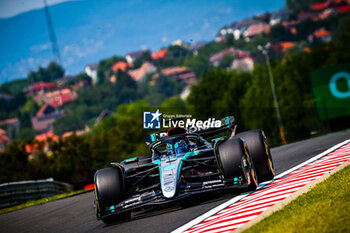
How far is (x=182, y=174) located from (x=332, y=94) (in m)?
33.9

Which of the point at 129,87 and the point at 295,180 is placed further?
the point at 129,87

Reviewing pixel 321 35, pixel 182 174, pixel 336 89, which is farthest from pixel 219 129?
pixel 321 35

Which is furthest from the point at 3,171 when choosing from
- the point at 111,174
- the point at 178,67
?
the point at 178,67

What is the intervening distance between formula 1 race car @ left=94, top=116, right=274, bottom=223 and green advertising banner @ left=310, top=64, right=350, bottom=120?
100 feet

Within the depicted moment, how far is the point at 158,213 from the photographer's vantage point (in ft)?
33.5

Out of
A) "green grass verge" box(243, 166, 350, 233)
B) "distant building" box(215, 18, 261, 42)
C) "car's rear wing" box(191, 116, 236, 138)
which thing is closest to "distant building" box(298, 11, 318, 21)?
"distant building" box(215, 18, 261, 42)

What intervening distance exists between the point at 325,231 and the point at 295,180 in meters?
4.84

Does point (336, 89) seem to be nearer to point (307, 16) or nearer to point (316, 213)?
point (316, 213)

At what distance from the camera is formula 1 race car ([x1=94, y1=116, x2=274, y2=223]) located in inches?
380

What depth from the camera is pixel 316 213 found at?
661cm

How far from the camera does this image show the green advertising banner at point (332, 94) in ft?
134

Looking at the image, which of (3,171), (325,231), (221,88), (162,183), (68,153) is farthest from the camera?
(221,88)

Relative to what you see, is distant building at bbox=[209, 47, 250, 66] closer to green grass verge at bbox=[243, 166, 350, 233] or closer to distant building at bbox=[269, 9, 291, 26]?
distant building at bbox=[269, 9, 291, 26]

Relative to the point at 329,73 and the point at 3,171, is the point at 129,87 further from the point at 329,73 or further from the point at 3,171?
the point at 329,73
